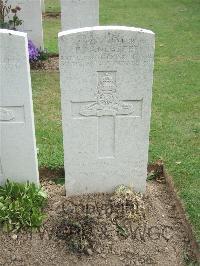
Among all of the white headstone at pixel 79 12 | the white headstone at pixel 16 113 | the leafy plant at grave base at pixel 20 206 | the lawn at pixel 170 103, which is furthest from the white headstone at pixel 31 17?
the leafy plant at grave base at pixel 20 206

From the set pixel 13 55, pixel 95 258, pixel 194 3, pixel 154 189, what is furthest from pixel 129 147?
pixel 194 3

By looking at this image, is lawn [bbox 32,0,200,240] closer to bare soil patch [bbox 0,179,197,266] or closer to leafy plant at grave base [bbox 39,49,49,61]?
bare soil patch [bbox 0,179,197,266]

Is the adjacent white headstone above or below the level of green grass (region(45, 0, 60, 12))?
below

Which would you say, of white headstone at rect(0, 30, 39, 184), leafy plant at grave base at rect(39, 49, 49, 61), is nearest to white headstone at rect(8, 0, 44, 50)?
leafy plant at grave base at rect(39, 49, 49, 61)

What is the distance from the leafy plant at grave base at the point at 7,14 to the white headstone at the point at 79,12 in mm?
961

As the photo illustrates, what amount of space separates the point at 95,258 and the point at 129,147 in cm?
111

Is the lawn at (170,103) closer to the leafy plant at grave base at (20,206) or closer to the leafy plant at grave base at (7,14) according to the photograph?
the leafy plant at grave base at (20,206)

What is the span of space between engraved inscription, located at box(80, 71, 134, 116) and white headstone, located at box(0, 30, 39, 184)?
55cm

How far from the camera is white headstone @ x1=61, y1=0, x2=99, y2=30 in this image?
8.86 metres

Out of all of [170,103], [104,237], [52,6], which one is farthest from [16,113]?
[52,6]

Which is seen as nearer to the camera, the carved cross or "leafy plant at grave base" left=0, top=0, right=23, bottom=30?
the carved cross

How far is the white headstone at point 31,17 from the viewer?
9398 mm

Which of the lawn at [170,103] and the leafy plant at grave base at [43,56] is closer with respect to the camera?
the lawn at [170,103]

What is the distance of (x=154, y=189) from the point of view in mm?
4906
